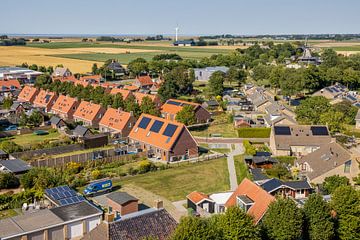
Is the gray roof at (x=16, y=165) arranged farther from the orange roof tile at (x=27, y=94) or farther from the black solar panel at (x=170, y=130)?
the orange roof tile at (x=27, y=94)

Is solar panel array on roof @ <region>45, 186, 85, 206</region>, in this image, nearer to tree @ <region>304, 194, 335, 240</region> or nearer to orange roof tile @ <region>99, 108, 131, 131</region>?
tree @ <region>304, 194, 335, 240</region>

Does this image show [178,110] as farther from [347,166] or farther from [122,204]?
[122,204]

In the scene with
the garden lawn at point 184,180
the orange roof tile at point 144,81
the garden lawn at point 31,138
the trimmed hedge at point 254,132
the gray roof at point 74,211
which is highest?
the gray roof at point 74,211

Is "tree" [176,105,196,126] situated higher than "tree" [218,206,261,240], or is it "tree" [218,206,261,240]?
"tree" [218,206,261,240]

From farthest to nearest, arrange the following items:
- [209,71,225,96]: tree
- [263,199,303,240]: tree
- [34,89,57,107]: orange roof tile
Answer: [209,71,225,96]: tree
[34,89,57,107]: orange roof tile
[263,199,303,240]: tree

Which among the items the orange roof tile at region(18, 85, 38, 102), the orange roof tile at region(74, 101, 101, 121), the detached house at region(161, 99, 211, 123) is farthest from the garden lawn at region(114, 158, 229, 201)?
the orange roof tile at region(18, 85, 38, 102)

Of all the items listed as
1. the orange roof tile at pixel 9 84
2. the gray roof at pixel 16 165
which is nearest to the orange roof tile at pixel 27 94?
the orange roof tile at pixel 9 84
